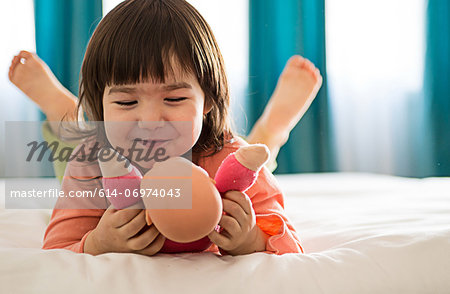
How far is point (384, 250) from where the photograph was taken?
0.59 m

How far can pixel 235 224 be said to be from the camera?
61 cm

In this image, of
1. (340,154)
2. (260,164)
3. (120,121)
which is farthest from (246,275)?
(340,154)

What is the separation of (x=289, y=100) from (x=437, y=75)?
4.63 ft

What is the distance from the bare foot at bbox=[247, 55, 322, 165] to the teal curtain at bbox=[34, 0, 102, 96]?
1.31m

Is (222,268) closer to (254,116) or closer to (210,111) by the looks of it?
(210,111)

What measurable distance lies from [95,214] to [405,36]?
2.17 metres

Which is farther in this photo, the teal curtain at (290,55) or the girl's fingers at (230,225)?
the teal curtain at (290,55)

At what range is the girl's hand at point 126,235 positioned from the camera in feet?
1.97

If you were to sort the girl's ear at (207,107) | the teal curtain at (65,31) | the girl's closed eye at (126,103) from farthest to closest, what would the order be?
the teal curtain at (65,31)
the girl's ear at (207,107)
the girl's closed eye at (126,103)

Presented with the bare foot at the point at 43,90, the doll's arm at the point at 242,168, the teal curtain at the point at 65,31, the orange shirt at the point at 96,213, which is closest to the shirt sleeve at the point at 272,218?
the orange shirt at the point at 96,213

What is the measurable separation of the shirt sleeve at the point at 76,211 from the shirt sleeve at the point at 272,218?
0.91ft

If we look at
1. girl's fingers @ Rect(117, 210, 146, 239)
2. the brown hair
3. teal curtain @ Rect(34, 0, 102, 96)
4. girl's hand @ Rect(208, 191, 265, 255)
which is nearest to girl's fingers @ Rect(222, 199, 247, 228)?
girl's hand @ Rect(208, 191, 265, 255)

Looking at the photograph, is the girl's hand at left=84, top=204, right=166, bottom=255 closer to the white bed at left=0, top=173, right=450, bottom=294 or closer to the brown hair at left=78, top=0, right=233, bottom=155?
the white bed at left=0, top=173, right=450, bottom=294

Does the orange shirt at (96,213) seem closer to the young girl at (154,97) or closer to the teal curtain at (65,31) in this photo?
the young girl at (154,97)
